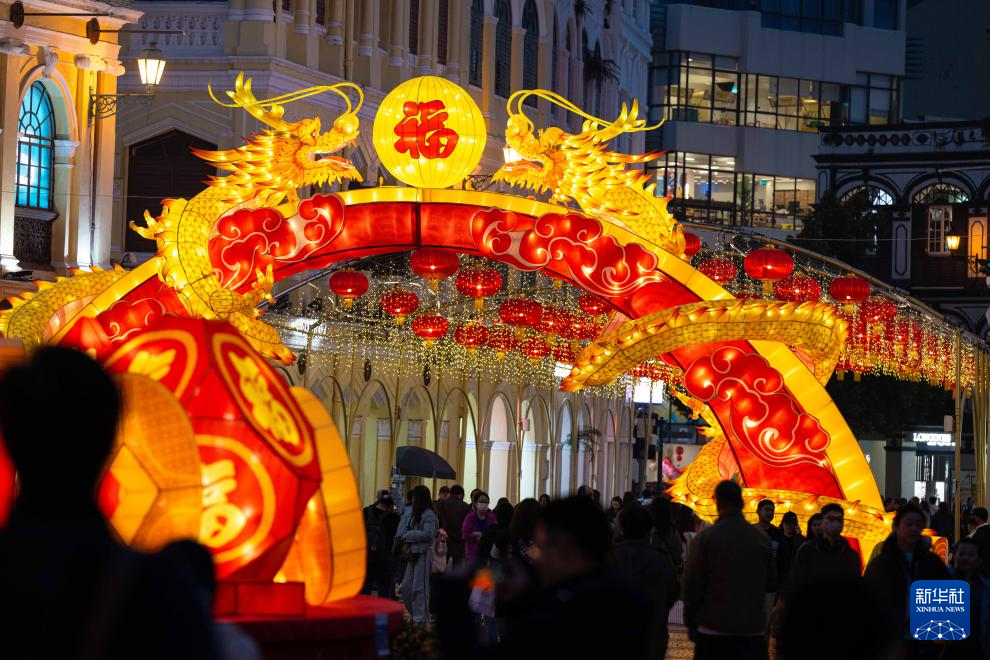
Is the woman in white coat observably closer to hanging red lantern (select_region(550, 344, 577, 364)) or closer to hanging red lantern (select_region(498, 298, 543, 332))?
hanging red lantern (select_region(498, 298, 543, 332))

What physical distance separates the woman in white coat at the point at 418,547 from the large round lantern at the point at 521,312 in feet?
14.7

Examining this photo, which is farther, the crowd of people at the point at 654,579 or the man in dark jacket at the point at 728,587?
the man in dark jacket at the point at 728,587

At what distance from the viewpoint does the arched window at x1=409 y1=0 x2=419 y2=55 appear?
40125 millimetres

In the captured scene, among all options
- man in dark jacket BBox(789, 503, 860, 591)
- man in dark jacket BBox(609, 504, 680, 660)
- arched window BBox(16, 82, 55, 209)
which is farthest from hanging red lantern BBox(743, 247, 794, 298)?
arched window BBox(16, 82, 55, 209)

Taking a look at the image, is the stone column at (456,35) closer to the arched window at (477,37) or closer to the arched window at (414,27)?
the arched window at (477,37)

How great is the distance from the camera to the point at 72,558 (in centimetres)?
358

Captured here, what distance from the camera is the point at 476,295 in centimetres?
2130

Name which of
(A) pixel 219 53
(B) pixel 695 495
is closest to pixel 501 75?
(A) pixel 219 53

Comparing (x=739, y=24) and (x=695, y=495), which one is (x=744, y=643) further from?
(x=739, y=24)

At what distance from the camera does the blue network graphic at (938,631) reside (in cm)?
1078

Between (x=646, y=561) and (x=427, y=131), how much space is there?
8.32 meters

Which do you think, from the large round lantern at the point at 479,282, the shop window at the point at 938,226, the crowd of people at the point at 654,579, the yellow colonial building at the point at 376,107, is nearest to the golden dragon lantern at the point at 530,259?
the crowd of people at the point at 654,579

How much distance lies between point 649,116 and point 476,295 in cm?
4941

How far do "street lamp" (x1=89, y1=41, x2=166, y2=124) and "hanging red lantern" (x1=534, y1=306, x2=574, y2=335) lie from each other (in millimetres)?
6145
